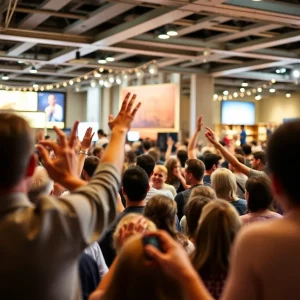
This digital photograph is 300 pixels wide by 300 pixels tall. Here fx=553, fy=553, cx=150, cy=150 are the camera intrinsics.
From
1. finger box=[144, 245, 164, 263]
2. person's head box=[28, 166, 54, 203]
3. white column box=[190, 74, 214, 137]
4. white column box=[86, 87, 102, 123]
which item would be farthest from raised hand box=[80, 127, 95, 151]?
white column box=[86, 87, 102, 123]

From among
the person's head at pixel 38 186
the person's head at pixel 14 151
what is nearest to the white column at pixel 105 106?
the person's head at pixel 38 186

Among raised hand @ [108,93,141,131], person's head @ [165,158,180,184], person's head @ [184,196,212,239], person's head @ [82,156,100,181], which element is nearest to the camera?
raised hand @ [108,93,141,131]

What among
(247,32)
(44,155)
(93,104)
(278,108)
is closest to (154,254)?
(44,155)

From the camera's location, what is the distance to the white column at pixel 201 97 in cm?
1596

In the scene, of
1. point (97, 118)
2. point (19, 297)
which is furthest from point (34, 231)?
point (97, 118)

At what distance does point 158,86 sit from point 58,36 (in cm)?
643

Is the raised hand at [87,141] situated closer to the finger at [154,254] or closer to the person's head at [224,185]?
the person's head at [224,185]

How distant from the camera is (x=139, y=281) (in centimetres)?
128

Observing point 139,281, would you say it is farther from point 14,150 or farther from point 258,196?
point 258,196

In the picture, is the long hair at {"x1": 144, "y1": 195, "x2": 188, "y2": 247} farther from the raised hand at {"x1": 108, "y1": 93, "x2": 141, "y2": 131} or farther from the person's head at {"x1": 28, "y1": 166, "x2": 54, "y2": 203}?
the raised hand at {"x1": 108, "y1": 93, "x2": 141, "y2": 131}

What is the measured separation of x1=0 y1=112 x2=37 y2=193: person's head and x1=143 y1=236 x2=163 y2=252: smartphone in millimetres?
329

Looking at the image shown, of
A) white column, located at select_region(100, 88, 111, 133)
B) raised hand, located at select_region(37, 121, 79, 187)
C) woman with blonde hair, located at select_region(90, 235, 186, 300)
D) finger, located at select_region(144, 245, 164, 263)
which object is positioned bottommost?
woman with blonde hair, located at select_region(90, 235, 186, 300)

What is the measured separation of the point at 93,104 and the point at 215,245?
65.2 ft

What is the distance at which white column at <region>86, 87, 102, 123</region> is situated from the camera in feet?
70.3
